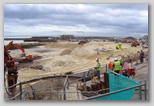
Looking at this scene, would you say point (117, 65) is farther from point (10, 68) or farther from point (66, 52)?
point (10, 68)

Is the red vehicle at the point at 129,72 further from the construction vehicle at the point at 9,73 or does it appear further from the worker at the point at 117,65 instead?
the construction vehicle at the point at 9,73

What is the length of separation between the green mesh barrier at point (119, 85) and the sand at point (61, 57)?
0.91ft

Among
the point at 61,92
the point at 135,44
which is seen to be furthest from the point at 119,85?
the point at 61,92

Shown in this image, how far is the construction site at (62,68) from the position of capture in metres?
5.25

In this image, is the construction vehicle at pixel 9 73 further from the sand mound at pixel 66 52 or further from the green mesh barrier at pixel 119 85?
the green mesh barrier at pixel 119 85

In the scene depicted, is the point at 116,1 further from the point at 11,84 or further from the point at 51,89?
the point at 11,84

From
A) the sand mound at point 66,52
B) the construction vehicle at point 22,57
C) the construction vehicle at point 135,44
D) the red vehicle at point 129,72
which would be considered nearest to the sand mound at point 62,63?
the sand mound at point 66,52

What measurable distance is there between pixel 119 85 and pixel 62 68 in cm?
86

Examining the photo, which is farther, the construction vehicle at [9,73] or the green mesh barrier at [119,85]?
the construction vehicle at [9,73]

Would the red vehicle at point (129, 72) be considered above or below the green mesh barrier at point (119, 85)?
above

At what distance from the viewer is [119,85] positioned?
5.20 meters

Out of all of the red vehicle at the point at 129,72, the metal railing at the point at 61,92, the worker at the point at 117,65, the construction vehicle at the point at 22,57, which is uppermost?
the construction vehicle at the point at 22,57

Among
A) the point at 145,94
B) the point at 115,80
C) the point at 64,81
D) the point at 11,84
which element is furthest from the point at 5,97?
the point at 145,94

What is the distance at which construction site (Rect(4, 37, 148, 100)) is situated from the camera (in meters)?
5.25
